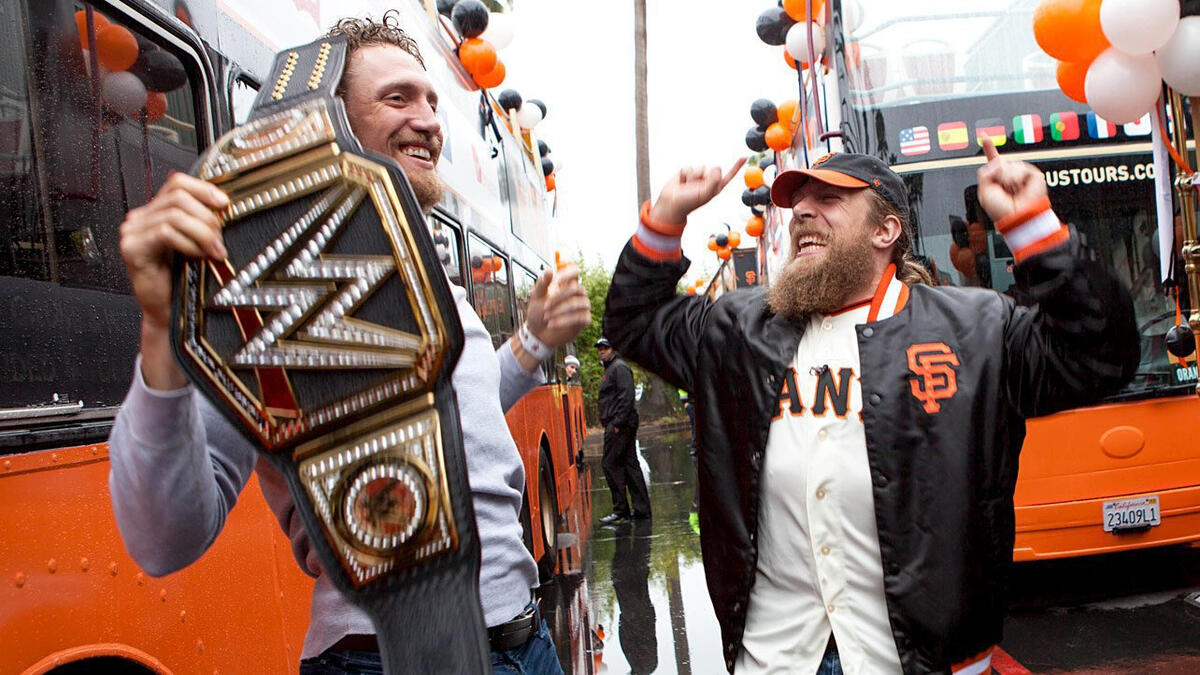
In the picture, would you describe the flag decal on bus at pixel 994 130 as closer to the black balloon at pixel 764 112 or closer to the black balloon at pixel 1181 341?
the black balloon at pixel 1181 341

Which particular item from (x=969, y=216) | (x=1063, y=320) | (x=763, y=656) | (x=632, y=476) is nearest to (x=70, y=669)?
(x=763, y=656)

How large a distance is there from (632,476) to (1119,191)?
629cm

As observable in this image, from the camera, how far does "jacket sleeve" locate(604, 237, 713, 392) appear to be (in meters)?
2.46

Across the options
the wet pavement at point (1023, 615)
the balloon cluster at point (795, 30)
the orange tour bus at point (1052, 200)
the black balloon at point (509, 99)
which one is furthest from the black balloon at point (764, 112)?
the wet pavement at point (1023, 615)

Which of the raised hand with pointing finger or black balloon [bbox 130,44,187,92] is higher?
black balloon [bbox 130,44,187,92]

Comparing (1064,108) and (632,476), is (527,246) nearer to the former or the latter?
(632,476)

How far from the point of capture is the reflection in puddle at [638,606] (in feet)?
19.5

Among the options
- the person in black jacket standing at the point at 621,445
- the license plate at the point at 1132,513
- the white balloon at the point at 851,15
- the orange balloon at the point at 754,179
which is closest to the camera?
the license plate at the point at 1132,513

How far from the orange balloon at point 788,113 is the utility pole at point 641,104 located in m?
8.68

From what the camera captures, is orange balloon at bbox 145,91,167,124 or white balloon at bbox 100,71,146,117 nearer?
white balloon at bbox 100,71,146,117

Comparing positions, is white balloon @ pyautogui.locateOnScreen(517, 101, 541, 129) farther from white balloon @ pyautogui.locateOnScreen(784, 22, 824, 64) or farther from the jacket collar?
the jacket collar

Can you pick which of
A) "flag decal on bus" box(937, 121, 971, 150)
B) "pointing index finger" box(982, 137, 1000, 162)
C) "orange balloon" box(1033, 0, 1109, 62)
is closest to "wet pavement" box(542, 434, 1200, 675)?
"orange balloon" box(1033, 0, 1109, 62)

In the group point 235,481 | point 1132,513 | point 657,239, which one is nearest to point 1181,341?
point 1132,513

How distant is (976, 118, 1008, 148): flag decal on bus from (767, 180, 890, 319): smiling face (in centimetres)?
408
